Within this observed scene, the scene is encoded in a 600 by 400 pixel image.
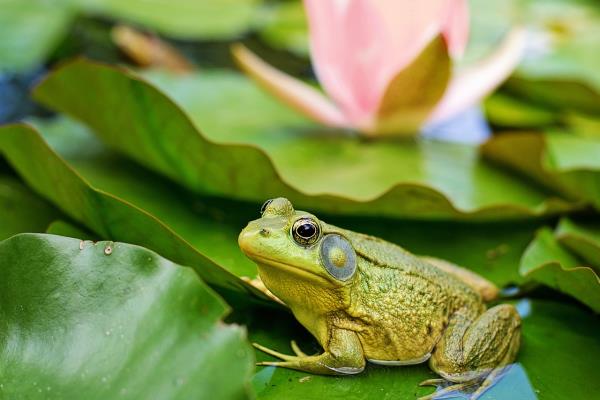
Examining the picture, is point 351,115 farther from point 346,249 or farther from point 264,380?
point 264,380

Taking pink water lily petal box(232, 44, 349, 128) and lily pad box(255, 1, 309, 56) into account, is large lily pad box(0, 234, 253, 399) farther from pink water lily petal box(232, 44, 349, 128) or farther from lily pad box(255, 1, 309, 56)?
lily pad box(255, 1, 309, 56)

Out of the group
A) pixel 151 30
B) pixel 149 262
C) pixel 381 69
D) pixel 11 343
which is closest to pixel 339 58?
pixel 381 69

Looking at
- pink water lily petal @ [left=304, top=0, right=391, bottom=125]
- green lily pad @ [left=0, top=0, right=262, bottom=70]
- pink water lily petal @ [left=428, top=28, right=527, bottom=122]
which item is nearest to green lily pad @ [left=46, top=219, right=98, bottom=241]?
pink water lily petal @ [left=304, top=0, right=391, bottom=125]

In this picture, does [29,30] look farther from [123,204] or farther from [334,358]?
[334,358]

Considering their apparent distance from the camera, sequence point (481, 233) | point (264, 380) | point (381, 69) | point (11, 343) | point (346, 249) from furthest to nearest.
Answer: point (381, 69) → point (481, 233) → point (346, 249) → point (264, 380) → point (11, 343)

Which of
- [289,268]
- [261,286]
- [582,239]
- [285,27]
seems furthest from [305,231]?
[285,27]

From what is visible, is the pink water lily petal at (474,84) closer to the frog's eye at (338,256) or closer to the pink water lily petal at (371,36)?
the pink water lily petal at (371,36)
